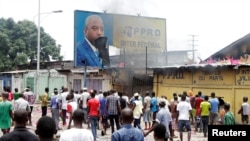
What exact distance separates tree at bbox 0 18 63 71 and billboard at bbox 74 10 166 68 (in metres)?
18.4

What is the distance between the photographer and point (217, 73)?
67.1 ft

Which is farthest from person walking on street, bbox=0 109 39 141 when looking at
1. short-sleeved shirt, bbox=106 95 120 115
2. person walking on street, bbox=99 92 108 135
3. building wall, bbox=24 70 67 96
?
building wall, bbox=24 70 67 96

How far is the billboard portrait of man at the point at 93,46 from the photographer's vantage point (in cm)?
2666

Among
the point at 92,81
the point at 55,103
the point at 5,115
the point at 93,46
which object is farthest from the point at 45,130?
the point at 92,81

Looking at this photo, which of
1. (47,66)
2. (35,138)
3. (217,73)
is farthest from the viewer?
(47,66)

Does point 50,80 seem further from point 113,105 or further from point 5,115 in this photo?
point 5,115

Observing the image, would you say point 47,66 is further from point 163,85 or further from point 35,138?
point 35,138

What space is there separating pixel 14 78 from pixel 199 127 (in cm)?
2691

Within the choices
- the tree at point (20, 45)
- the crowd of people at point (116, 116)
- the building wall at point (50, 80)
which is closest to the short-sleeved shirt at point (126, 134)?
the crowd of people at point (116, 116)

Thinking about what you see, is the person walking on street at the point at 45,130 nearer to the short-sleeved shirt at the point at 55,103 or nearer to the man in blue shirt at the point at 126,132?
the man in blue shirt at the point at 126,132

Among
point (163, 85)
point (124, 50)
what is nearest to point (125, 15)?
Answer: point (124, 50)

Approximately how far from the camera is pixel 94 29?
2728 cm

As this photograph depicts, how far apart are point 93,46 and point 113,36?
2.44 m

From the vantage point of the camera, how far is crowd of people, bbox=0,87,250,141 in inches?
227
